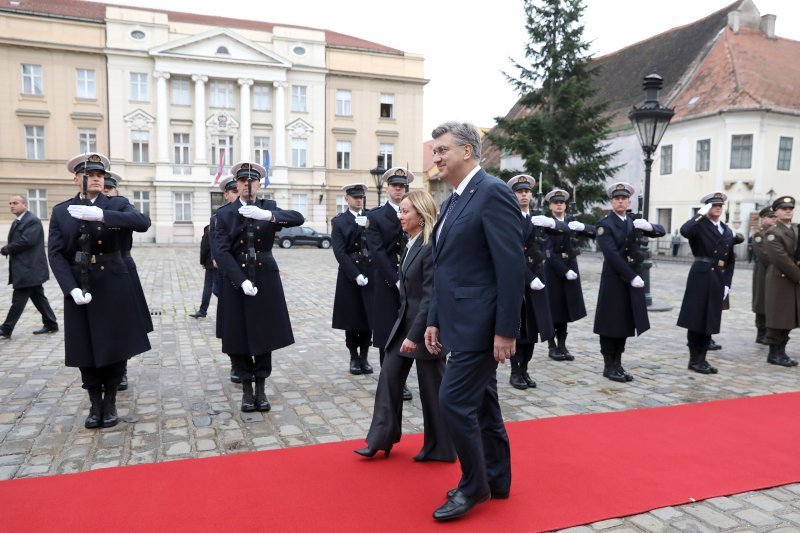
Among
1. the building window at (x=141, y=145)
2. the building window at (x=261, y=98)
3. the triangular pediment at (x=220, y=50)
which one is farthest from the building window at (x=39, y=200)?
the building window at (x=261, y=98)

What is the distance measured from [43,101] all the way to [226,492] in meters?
43.3

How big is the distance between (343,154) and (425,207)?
4242 centimetres

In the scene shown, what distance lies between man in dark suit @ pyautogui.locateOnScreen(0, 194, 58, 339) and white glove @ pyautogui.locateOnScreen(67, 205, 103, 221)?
15.7ft

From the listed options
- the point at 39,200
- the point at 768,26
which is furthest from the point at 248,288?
the point at 39,200

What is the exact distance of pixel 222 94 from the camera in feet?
140

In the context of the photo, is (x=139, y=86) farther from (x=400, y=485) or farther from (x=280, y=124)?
(x=400, y=485)

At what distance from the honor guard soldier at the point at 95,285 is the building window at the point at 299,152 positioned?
40147mm

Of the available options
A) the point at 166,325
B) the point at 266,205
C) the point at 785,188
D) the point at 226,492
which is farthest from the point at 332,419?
the point at 785,188

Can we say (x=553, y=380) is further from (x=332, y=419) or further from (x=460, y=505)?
(x=460, y=505)

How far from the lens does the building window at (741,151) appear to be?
30359 mm

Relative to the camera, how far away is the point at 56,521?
3375mm

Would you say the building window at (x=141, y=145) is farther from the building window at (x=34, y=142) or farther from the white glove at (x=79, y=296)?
the white glove at (x=79, y=296)

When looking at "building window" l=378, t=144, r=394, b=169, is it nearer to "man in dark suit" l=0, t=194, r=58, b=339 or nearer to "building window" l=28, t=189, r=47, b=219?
"building window" l=28, t=189, r=47, b=219

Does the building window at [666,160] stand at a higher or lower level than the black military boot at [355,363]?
higher
